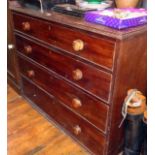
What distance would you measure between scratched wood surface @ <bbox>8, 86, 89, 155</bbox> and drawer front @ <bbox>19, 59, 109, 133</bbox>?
11.9 inches

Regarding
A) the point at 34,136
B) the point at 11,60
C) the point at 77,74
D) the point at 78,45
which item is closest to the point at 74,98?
the point at 77,74

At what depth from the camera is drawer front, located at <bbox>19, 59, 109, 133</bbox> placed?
1.04 metres

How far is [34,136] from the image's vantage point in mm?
1448

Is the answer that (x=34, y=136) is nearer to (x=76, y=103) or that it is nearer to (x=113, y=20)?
(x=76, y=103)

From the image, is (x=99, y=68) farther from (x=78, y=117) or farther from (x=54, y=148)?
(x=54, y=148)

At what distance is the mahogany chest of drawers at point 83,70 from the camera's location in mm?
894

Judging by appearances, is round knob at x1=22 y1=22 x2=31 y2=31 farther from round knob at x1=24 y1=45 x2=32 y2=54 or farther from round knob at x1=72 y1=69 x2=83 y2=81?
round knob at x1=72 y1=69 x2=83 y2=81

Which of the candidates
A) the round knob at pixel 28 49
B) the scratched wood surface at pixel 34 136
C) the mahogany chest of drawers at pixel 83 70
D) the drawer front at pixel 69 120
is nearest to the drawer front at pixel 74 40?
the mahogany chest of drawers at pixel 83 70

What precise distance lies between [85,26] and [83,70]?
230 mm

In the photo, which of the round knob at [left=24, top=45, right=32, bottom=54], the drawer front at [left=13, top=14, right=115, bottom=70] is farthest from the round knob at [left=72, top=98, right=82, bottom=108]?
the round knob at [left=24, top=45, right=32, bottom=54]

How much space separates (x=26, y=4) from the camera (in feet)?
4.56
